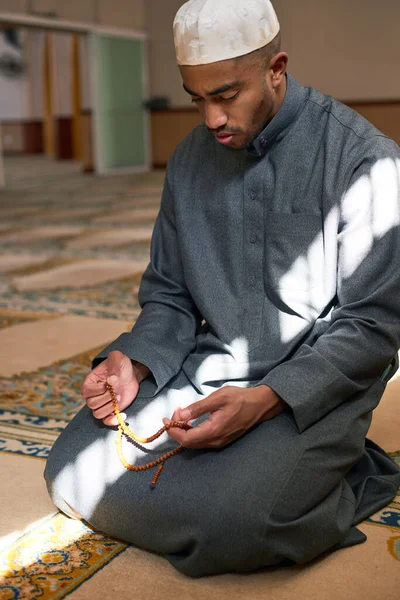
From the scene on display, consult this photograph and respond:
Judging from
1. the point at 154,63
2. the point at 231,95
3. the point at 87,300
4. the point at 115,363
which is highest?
the point at 231,95

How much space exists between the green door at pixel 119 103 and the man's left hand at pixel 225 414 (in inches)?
465

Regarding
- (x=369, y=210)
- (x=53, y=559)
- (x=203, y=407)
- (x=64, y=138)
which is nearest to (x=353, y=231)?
(x=369, y=210)

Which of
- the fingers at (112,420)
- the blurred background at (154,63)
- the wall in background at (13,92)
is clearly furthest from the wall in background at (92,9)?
the fingers at (112,420)

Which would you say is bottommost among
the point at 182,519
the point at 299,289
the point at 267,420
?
the point at 182,519

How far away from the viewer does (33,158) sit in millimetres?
19578

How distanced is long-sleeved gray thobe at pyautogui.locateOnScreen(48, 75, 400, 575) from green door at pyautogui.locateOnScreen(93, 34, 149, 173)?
11.3 m

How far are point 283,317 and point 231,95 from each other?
503 millimetres

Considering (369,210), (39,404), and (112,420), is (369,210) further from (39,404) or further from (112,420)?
(39,404)

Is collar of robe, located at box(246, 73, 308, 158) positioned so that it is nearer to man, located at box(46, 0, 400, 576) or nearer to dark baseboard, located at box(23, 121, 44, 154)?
man, located at box(46, 0, 400, 576)

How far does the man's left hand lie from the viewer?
65.0 inches

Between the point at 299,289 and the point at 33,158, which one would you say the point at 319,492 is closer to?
the point at 299,289

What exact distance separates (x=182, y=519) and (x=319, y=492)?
286mm

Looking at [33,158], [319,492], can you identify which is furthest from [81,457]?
[33,158]

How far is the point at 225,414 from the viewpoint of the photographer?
1651mm
